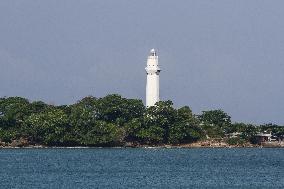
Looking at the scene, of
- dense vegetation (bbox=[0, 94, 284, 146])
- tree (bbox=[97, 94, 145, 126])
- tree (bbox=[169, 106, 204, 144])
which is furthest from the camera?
tree (bbox=[97, 94, 145, 126])

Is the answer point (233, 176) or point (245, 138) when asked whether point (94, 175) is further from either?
point (245, 138)

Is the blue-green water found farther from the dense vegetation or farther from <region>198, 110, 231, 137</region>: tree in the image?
<region>198, 110, 231, 137</region>: tree

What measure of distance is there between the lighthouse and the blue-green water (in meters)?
24.1

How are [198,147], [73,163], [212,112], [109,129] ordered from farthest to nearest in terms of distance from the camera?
[212,112] → [198,147] → [109,129] → [73,163]

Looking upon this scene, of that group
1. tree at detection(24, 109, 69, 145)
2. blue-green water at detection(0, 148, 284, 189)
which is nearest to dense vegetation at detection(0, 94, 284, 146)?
tree at detection(24, 109, 69, 145)

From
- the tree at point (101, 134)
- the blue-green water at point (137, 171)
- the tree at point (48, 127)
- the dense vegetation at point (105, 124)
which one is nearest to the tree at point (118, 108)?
the dense vegetation at point (105, 124)

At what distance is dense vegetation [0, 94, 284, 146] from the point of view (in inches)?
4747

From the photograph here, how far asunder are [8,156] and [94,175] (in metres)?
32.5

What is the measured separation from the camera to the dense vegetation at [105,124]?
121 m

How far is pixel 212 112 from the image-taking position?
5512 inches

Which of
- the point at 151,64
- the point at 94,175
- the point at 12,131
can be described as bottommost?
the point at 94,175

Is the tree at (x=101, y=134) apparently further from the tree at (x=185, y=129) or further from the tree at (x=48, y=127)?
the tree at (x=185, y=129)

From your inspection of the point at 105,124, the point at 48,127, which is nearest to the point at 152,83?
the point at 105,124

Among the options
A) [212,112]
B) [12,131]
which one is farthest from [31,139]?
[212,112]
